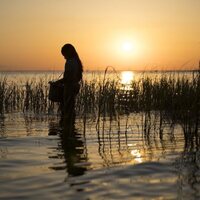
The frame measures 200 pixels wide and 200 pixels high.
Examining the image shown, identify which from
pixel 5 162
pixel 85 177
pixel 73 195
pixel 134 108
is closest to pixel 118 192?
pixel 73 195

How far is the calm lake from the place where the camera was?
3.54 metres

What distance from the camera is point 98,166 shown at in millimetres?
4645

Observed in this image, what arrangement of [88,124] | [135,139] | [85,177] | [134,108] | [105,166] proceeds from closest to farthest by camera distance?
[85,177] < [105,166] < [135,139] < [88,124] < [134,108]

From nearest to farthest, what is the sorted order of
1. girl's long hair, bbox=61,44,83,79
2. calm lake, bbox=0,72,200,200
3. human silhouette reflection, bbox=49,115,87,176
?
calm lake, bbox=0,72,200,200, human silhouette reflection, bbox=49,115,87,176, girl's long hair, bbox=61,44,83,79

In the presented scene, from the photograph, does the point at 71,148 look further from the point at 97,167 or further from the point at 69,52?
the point at 69,52

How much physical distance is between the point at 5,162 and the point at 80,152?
1.22 metres

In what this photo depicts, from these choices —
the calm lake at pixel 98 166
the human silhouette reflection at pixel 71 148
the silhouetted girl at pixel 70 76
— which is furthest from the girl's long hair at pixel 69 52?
the calm lake at pixel 98 166

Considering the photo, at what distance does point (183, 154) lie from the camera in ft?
17.6

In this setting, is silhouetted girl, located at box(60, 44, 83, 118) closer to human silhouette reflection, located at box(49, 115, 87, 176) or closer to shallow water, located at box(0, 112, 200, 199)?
human silhouette reflection, located at box(49, 115, 87, 176)

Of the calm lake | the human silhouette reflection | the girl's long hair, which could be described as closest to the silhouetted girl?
the girl's long hair

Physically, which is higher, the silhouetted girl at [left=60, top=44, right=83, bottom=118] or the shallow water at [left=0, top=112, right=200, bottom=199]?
the silhouetted girl at [left=60, top=44, right=83, bottom=118]

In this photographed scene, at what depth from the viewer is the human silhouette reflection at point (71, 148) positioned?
4576 mm

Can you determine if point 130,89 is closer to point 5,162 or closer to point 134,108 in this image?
point 134,108

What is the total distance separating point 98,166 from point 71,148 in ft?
4.72
